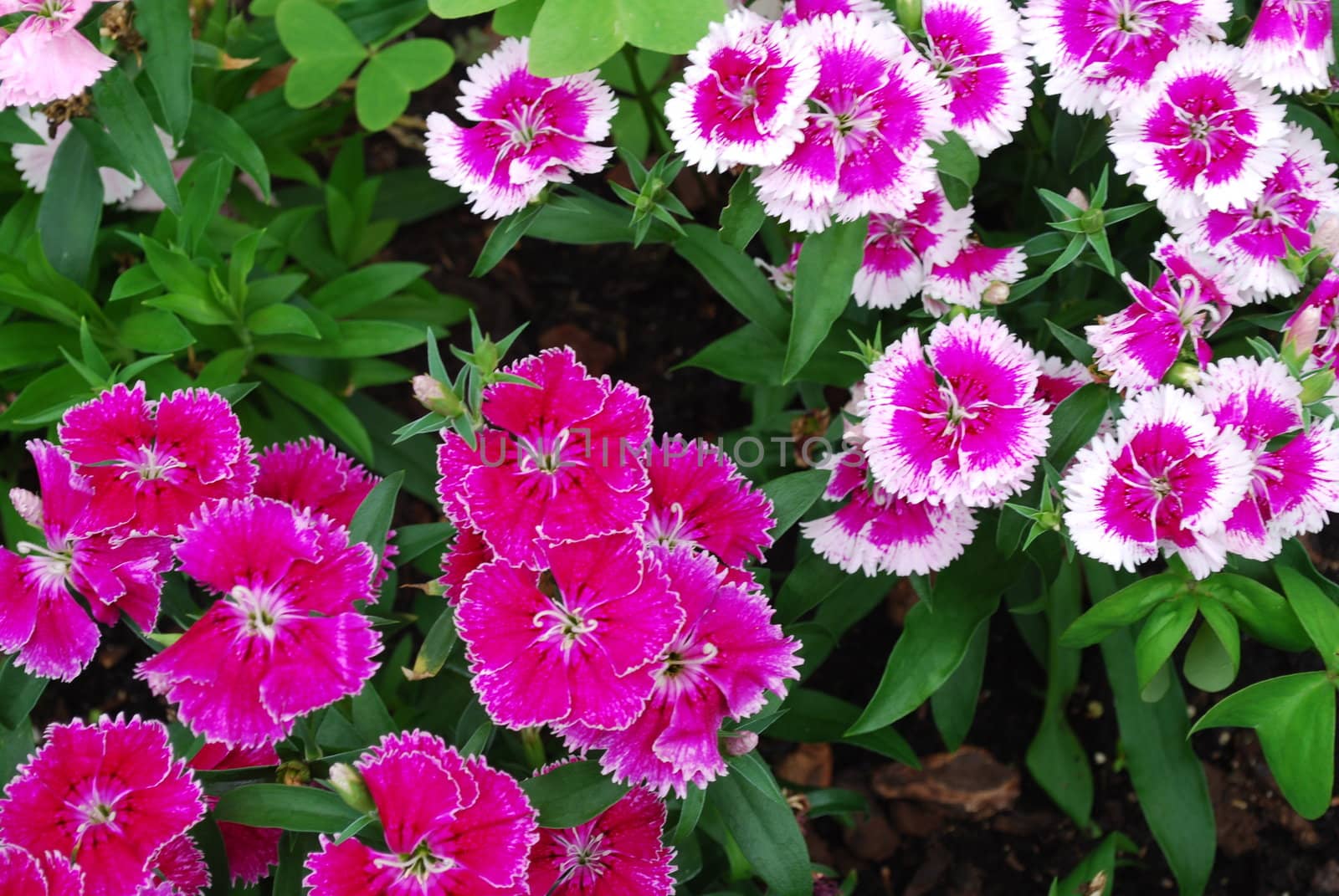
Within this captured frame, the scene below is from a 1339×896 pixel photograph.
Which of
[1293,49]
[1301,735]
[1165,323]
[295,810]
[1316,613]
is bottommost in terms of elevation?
[1301,735]

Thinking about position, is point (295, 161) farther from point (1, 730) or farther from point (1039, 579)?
point (1039, 579)

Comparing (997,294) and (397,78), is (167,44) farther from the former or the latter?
(997,294)

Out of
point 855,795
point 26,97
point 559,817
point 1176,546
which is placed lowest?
point 855,795

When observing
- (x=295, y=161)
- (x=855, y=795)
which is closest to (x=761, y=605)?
(x=855, y=795)

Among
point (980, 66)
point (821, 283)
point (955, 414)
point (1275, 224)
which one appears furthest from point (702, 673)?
point (1275, 224)

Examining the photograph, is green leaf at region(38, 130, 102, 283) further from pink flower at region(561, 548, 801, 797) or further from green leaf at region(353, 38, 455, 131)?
pink flower at region(561, 548, 801, 797)

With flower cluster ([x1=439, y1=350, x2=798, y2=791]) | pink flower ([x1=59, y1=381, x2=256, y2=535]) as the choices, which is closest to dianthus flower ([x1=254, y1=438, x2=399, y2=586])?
pink flower ([x1=59, y1=381, x2=256, y2=535])

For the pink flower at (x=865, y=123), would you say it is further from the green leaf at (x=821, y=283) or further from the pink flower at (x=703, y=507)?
the pink flower at (x=703, y=507)

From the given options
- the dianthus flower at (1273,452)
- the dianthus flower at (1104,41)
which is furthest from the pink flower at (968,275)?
the dianthus flower at (1273,452)
